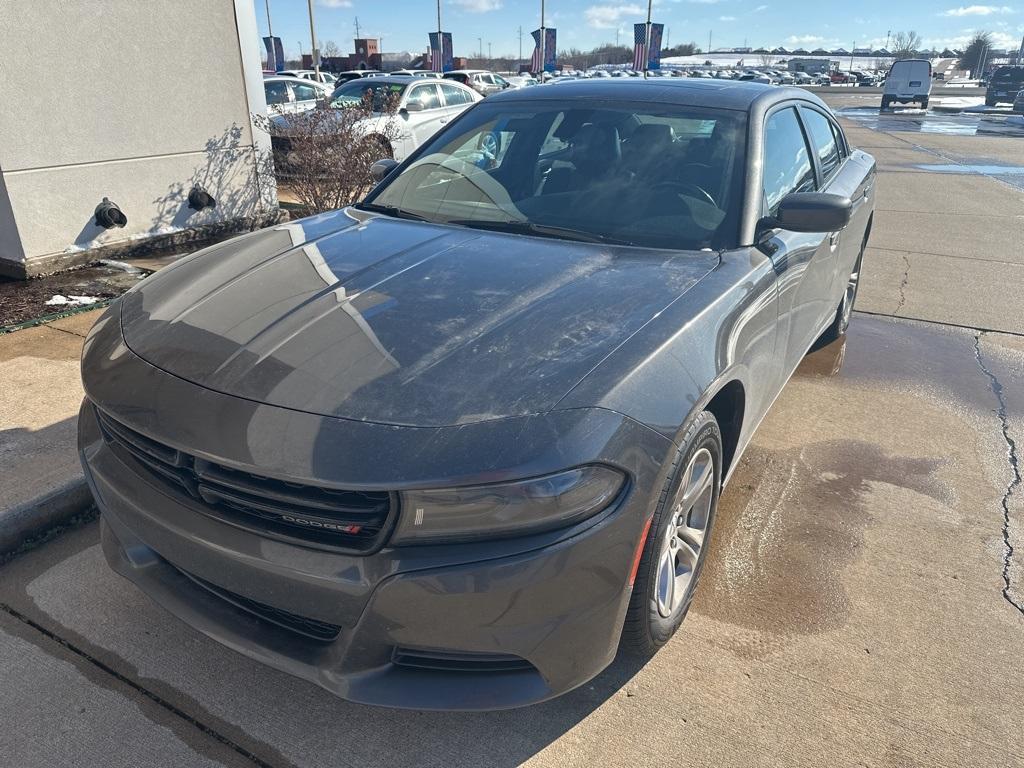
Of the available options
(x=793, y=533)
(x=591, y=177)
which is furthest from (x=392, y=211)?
(x=793, y=533)

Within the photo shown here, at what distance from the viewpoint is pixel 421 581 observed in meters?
1.71

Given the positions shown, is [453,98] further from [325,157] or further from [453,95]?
[325,157]

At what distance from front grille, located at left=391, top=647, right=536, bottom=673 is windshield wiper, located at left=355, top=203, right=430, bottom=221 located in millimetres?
1955

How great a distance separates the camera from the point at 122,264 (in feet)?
21.0

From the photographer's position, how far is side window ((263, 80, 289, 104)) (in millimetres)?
15684

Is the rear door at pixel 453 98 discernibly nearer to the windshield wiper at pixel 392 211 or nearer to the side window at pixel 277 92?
the side window at pixel 277 92

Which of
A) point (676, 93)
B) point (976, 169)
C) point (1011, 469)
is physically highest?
point (676, 93)

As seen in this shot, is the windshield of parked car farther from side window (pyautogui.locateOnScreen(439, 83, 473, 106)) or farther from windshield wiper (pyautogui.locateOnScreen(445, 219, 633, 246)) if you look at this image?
windshield wiper (pyautogui.locateOnScreen(445, 219, 633, 246))

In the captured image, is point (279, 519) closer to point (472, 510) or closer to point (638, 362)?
point (472, 510)

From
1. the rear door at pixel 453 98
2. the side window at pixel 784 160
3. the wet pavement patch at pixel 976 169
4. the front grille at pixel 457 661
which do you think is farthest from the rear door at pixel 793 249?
the wet pavement patch at pixel 976 169

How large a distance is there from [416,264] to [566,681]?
1.47m

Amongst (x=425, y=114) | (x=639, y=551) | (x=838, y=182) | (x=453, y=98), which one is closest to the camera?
(x=639, y=551)

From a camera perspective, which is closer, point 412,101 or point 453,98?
point 412,101

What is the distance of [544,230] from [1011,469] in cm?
265
